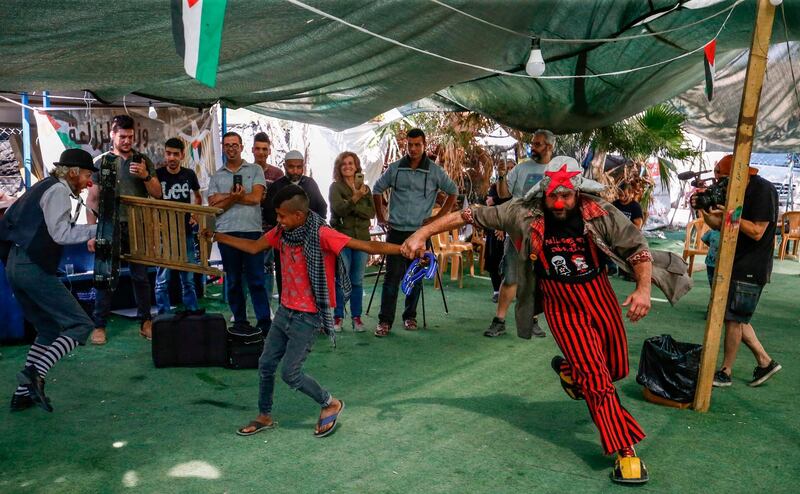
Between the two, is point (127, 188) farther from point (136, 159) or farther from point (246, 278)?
point (246, 278)

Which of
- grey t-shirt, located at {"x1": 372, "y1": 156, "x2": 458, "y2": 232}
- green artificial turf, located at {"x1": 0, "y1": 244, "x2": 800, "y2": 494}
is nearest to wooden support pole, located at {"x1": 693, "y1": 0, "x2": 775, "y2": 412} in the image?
green artificial turf, located at {"x1": 0, "y1": 244, "x2": 800, "y2": 494}

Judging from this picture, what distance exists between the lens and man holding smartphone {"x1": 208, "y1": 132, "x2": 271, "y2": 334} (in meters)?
7.10

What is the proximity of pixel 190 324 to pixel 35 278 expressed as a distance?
1.56 metres

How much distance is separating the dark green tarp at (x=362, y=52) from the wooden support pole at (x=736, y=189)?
87 centimetres

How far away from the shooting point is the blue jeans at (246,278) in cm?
711

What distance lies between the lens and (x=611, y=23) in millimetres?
6207

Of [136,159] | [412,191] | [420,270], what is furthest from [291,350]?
[412,191]

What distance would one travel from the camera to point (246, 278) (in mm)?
7105

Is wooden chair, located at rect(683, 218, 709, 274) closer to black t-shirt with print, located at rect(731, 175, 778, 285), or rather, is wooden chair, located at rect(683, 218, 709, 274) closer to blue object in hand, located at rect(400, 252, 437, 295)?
black t-shirt with print, located at rect(731, 175, 778, 285)

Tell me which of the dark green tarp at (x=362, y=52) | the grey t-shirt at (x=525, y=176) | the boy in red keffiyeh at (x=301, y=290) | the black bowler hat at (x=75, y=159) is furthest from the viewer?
the grey t-shirt at (x=525, y=176)

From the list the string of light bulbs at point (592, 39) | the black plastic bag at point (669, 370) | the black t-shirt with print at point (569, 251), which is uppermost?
the string of light bulbs at point (592, 39)

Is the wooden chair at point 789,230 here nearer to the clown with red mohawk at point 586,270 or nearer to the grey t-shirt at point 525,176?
the grey t-shirt at point 525,176

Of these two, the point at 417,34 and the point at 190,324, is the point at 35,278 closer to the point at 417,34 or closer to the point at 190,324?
the point at 190,324

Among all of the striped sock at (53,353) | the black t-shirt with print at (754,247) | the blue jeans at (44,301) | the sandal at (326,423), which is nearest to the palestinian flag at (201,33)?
the sandal at (326,423)
